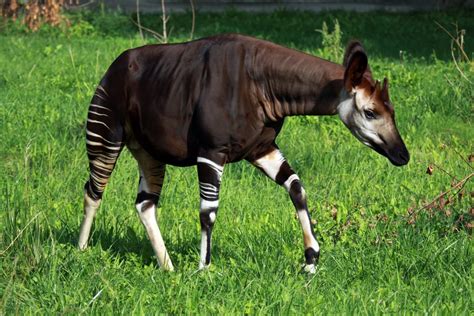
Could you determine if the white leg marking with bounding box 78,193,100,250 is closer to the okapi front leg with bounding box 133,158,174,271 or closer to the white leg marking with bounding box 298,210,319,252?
the okapi front leg with bounding box 133,158,174,271

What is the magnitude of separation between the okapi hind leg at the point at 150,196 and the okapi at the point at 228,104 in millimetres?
57

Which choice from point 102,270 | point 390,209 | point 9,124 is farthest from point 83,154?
point 102,270

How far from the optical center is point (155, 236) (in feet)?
22.1

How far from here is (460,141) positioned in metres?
10.5

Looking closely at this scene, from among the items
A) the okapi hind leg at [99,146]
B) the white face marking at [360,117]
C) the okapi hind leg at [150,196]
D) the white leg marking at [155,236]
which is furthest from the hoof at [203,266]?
the white face marking at [360,117]

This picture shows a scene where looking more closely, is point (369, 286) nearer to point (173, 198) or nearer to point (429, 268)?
point (429, 268)

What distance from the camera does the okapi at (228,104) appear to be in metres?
5.98

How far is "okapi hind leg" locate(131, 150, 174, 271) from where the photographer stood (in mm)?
6719

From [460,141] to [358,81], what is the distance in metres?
4.85

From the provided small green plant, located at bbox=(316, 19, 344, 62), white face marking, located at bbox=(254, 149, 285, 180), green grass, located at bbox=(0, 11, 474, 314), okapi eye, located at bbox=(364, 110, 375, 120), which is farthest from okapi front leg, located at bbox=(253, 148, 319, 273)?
small green plant, located at bbox=(316, 19, 344, 62)

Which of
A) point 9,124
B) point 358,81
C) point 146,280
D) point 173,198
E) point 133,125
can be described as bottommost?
point 9,124

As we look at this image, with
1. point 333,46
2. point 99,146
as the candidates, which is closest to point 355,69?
point 99,146

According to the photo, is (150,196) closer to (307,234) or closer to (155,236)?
(155,236)

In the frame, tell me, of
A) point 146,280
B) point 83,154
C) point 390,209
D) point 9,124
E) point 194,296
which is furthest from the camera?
point 9,124
